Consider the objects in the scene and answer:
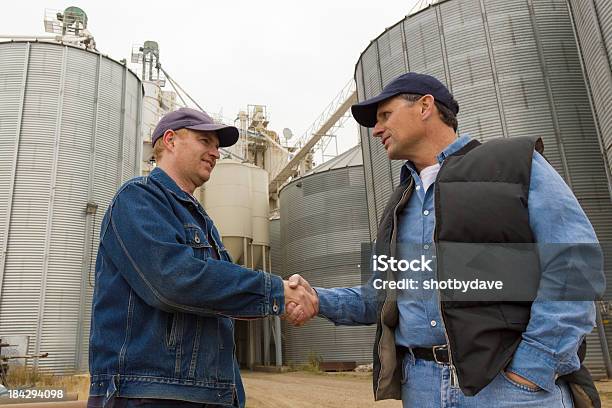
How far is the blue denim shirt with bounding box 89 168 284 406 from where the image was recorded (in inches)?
88.9

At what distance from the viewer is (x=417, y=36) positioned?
16.9 m

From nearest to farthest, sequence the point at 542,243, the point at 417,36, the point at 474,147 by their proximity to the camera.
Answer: the point at 542,243, the point at 474,147, the point at 417,36

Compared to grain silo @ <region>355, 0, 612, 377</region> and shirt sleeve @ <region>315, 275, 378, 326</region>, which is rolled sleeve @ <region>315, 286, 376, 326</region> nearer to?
shirt sleeve @ <region>315, 275, 378, 326</region>

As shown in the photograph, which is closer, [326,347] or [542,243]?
[542,243]

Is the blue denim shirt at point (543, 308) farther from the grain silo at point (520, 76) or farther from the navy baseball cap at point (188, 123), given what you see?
the grain silo at point (520, 76)

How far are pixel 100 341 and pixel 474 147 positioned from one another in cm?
193

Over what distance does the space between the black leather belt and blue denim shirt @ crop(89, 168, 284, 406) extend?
0.66m

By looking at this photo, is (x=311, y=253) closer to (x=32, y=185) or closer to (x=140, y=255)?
(x=32, y=185)

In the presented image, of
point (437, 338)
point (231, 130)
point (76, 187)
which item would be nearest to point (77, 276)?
point (76, 187)

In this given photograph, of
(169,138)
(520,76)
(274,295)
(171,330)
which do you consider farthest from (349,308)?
(520,76)

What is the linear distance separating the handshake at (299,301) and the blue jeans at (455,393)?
→ 690mm

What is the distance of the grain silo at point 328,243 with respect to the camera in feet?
72.4

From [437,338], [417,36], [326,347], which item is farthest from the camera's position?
[326,347]

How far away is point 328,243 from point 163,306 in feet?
70.4
